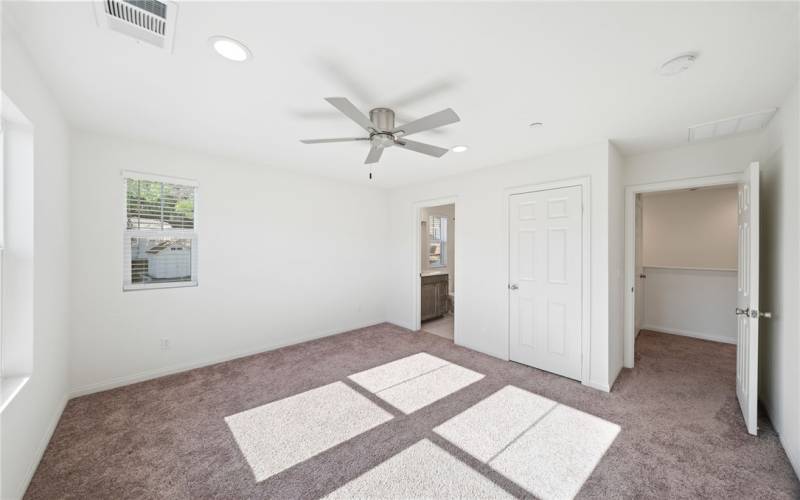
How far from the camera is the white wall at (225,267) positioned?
2857 millimetres

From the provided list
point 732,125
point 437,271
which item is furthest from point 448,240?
point 732,125

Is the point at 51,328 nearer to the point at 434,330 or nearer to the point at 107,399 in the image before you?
the point at 107,399

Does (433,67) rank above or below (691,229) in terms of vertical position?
above

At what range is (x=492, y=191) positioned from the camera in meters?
3.87

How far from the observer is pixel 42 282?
6.60 feet

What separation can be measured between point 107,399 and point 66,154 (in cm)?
218

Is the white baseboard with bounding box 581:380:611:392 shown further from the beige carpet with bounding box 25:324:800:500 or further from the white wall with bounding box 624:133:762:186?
the white wall with bounding box 624:133:762:186

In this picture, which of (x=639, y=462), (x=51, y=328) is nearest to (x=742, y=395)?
(x=639, y=462)

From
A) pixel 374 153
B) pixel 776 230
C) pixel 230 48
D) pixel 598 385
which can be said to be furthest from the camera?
pixel 598 385

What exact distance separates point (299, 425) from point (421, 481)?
3.49 feet

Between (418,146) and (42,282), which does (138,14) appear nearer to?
(418,146)

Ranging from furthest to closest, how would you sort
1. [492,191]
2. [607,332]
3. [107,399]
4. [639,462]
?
[492,191] < [607,332] < [107,399] < [639,462]

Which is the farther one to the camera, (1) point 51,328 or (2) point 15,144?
(1) point 51,328

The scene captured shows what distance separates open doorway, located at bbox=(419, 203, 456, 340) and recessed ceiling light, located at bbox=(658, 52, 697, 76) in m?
3.22
